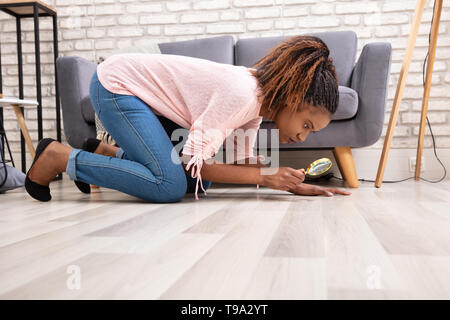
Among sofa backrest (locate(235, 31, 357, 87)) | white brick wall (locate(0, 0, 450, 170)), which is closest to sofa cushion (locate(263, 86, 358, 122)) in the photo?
sofa backrest (locate(235, 31, 357, 87))

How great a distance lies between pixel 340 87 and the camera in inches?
73.2

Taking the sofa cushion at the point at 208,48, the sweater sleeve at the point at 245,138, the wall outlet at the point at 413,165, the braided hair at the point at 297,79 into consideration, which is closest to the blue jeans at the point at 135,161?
the sweater sleeve at the point at 245,138

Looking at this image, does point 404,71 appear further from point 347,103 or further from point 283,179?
point 283,179

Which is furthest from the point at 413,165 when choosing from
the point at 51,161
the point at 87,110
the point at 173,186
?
the point at 51,161

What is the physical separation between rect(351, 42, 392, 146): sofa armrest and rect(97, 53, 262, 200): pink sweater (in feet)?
2.30

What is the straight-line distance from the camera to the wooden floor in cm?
51

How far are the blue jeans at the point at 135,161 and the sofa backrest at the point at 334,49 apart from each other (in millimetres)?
1228

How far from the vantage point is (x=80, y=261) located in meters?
0.65

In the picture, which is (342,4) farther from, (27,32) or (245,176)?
(27,32)

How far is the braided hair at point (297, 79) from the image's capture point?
118cm

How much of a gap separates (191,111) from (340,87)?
2.92ft
